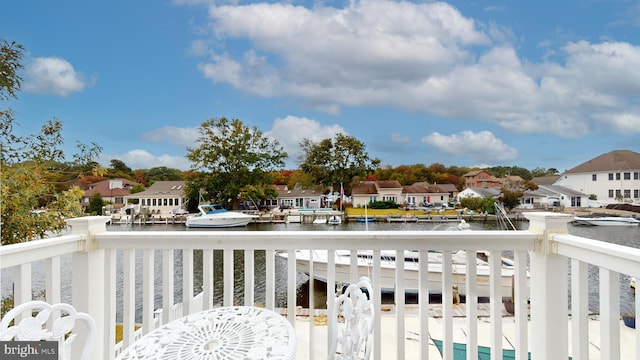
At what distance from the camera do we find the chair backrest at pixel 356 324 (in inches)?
34.8

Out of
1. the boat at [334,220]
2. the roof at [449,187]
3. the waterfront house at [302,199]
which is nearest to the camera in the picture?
the roof at [449,187]

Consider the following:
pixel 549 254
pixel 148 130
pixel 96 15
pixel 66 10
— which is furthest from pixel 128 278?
pixel 148 130

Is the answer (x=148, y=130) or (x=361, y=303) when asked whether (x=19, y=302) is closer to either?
(x=361, y=303)

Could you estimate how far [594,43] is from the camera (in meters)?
7.62

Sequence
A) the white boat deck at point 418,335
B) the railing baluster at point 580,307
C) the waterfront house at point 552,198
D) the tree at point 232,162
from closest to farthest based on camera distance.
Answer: the railing baluster at point 580,307 → the white boat deck at point 418,335 → the waterfront house at point 552,198 → the tree at point 232,162

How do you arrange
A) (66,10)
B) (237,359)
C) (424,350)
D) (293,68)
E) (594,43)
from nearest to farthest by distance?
(237,359), (424,350), (66,10), (594,43), (293,68)

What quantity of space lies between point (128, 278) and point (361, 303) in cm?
108

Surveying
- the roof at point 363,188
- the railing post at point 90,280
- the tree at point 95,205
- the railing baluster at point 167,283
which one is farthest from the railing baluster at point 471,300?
the roof at point 363,188

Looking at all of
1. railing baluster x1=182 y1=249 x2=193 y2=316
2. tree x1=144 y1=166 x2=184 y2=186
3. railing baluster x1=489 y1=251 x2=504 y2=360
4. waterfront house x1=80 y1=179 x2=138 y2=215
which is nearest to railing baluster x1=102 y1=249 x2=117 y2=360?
railing baluster x1=182 y1=249 x2=193 y2=316

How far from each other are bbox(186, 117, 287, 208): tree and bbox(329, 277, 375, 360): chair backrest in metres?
10.6

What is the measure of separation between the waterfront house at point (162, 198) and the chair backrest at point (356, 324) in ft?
20.6

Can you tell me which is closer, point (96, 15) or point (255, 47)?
point (96, 15)

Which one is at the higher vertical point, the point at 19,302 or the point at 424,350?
the point at 19,302

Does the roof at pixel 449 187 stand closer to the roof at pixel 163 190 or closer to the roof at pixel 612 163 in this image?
the roof at pixel 612 163
